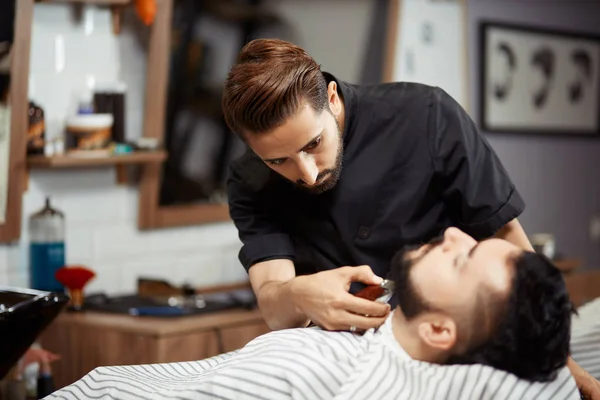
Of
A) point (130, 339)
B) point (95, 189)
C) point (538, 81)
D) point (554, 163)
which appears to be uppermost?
point (538, 81)

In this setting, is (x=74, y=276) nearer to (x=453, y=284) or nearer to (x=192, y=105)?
(x=192, y=105)

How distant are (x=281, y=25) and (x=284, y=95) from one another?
1960mm

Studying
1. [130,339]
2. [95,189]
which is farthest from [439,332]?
[95,189]

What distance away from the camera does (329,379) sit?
1660 mm

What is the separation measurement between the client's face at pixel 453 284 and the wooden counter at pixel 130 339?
4.47 ft

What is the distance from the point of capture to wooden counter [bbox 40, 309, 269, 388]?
9.61 ft

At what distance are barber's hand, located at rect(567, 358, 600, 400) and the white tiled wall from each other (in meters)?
1.97

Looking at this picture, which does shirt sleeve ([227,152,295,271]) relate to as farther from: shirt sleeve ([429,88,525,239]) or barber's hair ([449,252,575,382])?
barber's hair ([449,252,575,382])

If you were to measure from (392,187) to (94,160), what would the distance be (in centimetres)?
135

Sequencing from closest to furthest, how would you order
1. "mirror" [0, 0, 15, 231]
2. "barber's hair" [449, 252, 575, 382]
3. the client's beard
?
"barber's hair" [449, 252, 575, 382], the client's beard, "mirror" [0, 0, 15, 231]

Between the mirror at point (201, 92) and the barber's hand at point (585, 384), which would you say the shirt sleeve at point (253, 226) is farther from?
the mirror at point (201, 92)

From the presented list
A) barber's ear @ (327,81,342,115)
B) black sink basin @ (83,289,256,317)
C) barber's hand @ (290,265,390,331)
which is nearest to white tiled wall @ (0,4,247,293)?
black sink basin @ (83,289,256,317)

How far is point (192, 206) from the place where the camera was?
3.63 meters

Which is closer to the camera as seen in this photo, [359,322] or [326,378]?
[326,378]
